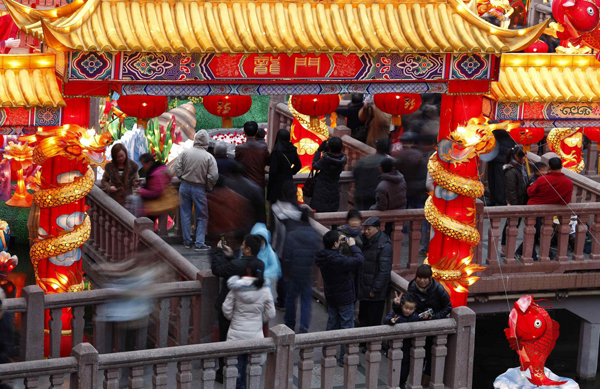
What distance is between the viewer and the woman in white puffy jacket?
10.3 m

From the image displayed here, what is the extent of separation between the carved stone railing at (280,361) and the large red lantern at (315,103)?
10.6ft

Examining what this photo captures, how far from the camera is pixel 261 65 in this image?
1160 centimetres

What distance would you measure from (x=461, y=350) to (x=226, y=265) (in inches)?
95.8

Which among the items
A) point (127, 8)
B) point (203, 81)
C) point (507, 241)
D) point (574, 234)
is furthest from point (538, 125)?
point (127, 8)

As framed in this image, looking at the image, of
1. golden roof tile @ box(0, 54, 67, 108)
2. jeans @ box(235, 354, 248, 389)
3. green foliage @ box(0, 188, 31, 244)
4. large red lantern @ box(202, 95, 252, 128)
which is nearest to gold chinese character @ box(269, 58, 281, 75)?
large red lantern @ box(202, 95, 252, 128)

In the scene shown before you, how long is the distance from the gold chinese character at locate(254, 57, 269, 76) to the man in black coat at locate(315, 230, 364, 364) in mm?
1791

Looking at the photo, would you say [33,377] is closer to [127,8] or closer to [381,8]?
[127,8]

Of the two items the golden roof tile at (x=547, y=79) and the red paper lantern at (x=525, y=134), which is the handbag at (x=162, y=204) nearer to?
the golden roof tile at (x=547, y=79)

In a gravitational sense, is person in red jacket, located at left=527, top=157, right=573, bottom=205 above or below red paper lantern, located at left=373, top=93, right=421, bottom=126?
below

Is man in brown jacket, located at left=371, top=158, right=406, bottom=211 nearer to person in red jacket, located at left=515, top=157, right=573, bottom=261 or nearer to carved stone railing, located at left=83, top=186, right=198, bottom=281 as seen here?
person in red jacket, located at left=515, top=157, right=573, bottom=261

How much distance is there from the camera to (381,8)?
12016 millimetres

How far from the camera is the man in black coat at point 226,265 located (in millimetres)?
10477

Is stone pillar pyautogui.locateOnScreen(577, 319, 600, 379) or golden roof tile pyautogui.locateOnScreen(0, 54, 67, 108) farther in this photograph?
stone pillar pyautogui.locateOnScreen(577, 319, 600, 379)

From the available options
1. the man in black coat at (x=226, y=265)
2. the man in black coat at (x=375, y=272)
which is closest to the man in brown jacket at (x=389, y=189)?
the man in black coat at (x=375, y=272)
